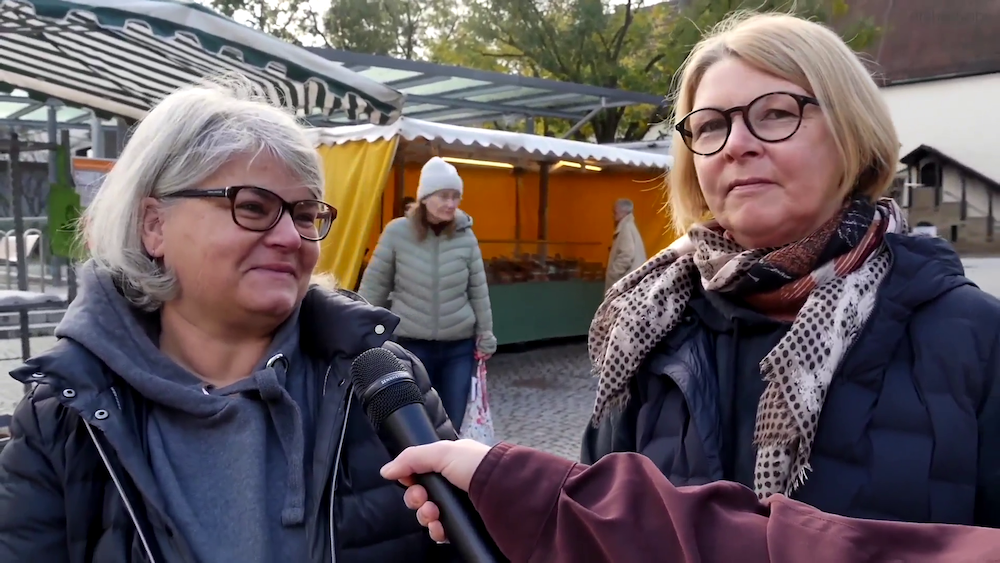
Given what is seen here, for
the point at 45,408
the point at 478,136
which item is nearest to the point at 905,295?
the point at 45,408

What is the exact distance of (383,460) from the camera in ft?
5.13

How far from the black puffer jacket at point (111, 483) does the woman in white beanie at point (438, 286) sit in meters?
3.44

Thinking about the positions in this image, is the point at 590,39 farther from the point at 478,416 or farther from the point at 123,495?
the point at 123,495

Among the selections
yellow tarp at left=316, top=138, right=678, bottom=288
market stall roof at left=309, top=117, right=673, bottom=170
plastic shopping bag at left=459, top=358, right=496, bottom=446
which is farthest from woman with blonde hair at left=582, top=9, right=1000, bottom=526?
yellow tarp at left=316, top=138, right=678, bottom=288

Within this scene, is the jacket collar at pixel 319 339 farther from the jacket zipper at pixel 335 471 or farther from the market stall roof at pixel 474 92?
the market stall roof at pixel 474 92

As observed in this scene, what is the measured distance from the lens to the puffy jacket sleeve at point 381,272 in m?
5.27

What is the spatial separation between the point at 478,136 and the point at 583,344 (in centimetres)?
428

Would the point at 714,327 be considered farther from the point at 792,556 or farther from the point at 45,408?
the point at 45,408

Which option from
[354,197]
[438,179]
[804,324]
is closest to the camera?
[804,324]

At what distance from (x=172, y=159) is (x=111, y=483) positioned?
0.68 meters

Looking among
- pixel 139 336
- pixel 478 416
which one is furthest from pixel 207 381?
pixel 478 416

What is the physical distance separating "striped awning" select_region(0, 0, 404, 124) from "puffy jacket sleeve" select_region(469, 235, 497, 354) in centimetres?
121

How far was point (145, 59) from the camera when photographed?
16.5ft

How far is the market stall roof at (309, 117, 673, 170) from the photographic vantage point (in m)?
7.01
